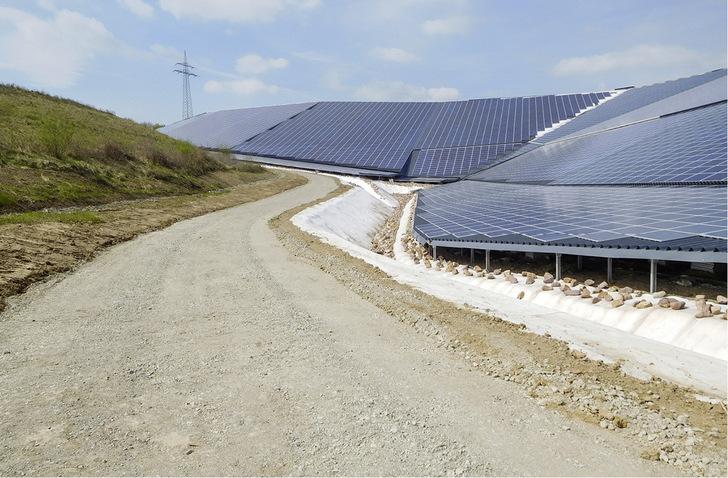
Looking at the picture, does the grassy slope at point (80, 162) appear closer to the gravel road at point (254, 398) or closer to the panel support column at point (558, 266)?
the gravel road at point (254, 398)

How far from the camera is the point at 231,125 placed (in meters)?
81.9

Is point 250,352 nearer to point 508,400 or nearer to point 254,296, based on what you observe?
point 254,296

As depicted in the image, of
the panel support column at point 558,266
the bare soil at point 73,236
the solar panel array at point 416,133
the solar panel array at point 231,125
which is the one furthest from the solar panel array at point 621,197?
the solar panel array at point 231,125

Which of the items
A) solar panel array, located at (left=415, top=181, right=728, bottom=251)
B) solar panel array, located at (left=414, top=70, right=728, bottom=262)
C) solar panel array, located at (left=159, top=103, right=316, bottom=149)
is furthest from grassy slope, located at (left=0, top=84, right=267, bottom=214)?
solar panel array, located at (left=159, top=103, right=316, bottom=149)

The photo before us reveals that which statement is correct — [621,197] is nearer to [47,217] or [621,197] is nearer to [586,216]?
[586,216]

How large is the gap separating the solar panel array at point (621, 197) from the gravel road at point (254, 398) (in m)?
5.63

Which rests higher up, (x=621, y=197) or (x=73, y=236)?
(x=621, y=197)

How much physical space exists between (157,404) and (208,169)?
3581cm

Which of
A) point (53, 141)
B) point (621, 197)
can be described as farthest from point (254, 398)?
point (53, 141)

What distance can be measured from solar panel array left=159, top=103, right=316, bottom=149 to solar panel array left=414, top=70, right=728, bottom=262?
5219 cm

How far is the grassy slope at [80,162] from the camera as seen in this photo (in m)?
20.4

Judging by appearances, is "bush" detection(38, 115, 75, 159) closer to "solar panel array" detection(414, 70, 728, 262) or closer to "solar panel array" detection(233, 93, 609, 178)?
"solar panel array" detection(414, 70, 728, 262)

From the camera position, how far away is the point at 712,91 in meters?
30.6

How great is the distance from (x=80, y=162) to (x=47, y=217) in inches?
392
